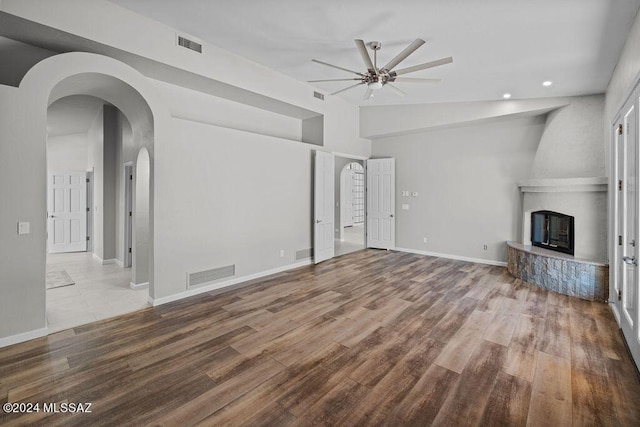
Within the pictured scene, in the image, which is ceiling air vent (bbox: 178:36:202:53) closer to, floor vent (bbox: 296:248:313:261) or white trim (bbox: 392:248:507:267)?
floor vent (bbox: 296:248:313:261)

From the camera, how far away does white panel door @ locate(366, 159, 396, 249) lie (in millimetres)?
7570

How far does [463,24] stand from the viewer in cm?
324

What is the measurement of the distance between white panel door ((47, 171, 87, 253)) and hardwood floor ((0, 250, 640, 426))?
565cm

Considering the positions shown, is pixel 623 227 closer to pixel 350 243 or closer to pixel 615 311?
pixel 615 311

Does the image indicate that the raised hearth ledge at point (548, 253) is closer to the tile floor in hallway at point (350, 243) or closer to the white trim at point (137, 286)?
the tile floor in hallway at point (350, 243)

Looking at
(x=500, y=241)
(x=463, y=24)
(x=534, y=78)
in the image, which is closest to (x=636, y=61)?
(x=463, y=24)

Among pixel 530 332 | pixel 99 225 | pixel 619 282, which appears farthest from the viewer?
pixel 99 225

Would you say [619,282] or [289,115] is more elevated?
[289,115]

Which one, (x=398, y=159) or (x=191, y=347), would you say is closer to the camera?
(x=191, y=347)

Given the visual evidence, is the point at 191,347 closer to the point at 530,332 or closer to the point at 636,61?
the point at 530,332

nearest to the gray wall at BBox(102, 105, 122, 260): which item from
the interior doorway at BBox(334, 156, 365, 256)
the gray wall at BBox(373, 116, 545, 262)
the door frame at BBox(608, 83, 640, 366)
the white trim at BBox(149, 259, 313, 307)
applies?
the white trim at BBox(149, 259, 313, 307)

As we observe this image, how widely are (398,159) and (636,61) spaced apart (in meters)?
4.91

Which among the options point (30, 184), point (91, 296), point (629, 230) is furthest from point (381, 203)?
point (30, 184)

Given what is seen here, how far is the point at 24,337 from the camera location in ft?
9.70
